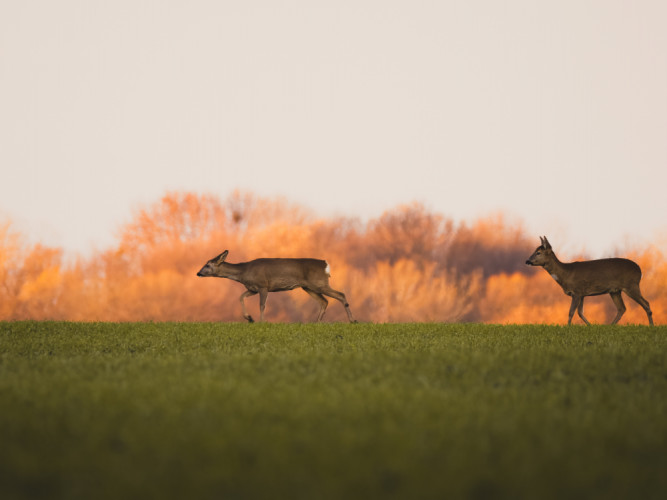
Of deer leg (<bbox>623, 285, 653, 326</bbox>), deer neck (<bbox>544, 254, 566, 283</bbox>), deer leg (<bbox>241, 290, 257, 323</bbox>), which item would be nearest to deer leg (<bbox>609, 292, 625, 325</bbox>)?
deer leg (<bbox>623, 285, 653, 326</bbox>)

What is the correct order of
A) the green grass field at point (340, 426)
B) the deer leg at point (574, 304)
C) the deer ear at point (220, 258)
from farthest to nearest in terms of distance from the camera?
the deer ear at point (220, 258)
the deer leg at point (574, 304)
the green grass field at point (340, 426)

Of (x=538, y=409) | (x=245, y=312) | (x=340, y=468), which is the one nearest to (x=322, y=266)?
(x=245, y=312)

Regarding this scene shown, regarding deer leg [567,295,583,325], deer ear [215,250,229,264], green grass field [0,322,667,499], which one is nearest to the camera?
green grass field [0,322,667,499]

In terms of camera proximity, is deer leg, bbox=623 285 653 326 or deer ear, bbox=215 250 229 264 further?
deer ear, bbox=215 250 229 264

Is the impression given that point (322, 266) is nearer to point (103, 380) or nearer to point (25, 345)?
point (25, 345)

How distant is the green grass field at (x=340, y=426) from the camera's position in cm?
453

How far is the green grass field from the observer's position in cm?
453

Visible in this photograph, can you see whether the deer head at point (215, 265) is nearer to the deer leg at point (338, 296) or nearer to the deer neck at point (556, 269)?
the deer leg at point (338, 296)

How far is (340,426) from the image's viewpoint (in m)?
5.88

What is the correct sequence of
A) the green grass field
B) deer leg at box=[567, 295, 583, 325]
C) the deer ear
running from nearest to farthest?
the green grass field → deer leg at box=[567, 295, 583, 325] → the deer ear

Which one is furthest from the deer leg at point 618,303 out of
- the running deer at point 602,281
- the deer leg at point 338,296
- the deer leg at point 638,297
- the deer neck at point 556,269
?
the deer leg at point 338,296

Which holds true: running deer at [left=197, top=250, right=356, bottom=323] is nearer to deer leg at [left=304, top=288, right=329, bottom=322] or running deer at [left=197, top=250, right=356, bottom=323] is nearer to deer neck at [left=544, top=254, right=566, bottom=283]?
deer leg at [left=304, top=288, right=329, bottom=322]

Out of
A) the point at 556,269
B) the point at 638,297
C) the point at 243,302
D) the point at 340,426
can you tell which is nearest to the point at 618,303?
the point at 638,297

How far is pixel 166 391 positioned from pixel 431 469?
391cm
